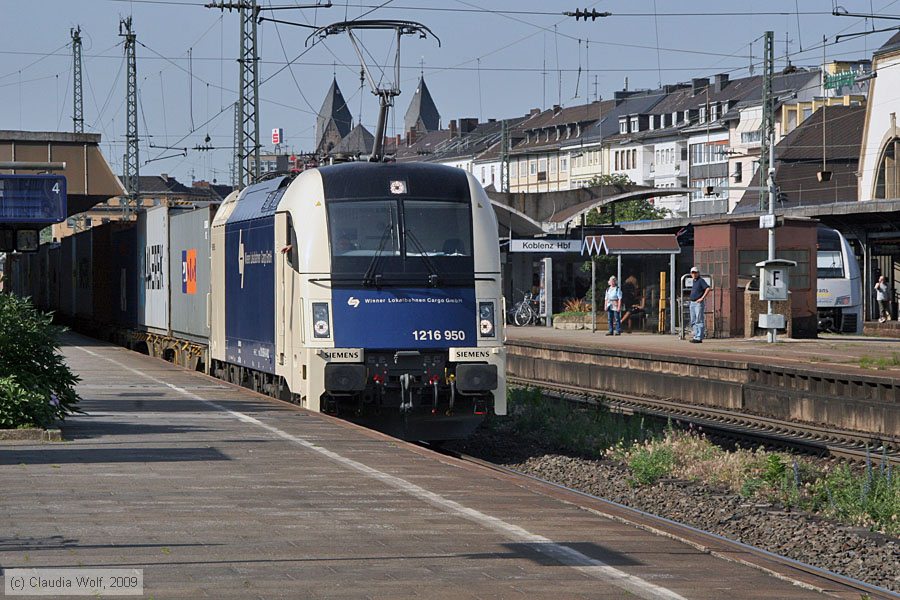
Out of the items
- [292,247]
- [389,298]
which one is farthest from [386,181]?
[389,298]

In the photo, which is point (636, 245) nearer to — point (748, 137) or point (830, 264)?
point (830, 264)

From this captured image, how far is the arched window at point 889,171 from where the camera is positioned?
196ft

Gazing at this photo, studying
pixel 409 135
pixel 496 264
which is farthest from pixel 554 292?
pixel 409 135

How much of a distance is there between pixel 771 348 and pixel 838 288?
10.8 metres

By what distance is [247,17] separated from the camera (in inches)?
1407

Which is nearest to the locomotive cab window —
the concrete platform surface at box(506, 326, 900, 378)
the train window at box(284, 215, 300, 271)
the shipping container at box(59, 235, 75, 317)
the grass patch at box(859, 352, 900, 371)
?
the train window at box(284, 215, 300, 271)

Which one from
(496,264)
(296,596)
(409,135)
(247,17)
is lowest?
(296,596)

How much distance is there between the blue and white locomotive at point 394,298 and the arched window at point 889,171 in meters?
46.8

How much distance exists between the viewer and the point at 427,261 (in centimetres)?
1595

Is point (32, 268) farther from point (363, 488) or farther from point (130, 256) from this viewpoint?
point (363, 488)

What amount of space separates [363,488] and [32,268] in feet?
172

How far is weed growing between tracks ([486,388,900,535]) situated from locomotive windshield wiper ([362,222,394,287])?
3403mm

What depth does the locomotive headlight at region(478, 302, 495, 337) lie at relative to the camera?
1600 centimetres

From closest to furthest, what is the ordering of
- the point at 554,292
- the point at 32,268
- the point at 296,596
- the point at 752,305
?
the point at 296,596 → the point at 752,305 → the point at 554,292 → the point at 32,268
